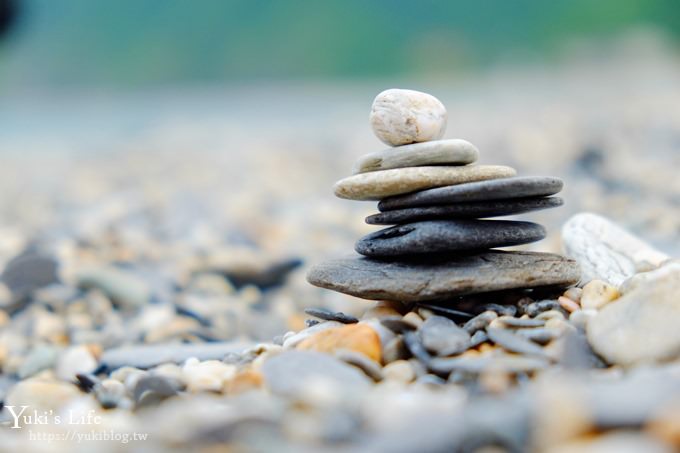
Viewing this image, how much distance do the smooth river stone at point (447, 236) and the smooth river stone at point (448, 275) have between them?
7 cm

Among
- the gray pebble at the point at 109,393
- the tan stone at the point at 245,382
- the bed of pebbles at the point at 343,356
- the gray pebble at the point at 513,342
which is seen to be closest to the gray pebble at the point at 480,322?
the bed of pebbles at the point at 343,356

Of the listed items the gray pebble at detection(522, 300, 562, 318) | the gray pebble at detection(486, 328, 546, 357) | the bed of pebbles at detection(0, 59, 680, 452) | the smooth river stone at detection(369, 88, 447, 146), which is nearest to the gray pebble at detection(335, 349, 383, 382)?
the bed of pebbles at detection(0, 59, 680, 452)

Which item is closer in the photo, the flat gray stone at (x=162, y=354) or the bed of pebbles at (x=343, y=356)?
the bed of pebbles at (x=343, y=356)

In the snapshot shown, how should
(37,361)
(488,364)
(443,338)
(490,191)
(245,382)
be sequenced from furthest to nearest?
(37,361) < (490,191) < (443,338) < (245,382) < (488,364)

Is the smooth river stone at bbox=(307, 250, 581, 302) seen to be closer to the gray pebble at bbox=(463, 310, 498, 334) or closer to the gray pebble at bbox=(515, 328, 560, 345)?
the gray pebble at bbox=(463, 310, 498, 334)

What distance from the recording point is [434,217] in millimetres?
2746

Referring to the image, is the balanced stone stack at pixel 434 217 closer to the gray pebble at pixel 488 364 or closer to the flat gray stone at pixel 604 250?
the flat gray stone at pixel 604 250

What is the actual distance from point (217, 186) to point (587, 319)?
743cm

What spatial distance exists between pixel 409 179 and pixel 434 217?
0.21 metres

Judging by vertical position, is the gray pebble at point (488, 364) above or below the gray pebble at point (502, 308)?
below

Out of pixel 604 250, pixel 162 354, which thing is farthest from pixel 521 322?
pixel 162 354

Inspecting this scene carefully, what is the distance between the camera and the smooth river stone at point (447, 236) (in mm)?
2635

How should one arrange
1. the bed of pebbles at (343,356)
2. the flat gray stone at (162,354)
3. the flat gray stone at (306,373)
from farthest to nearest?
1. the flat gray stone at (162,354)
2. the flat gray stone at (306,373)
3. the bed of pebbles at (343,356)

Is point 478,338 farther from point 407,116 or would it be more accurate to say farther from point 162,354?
point 162,354
